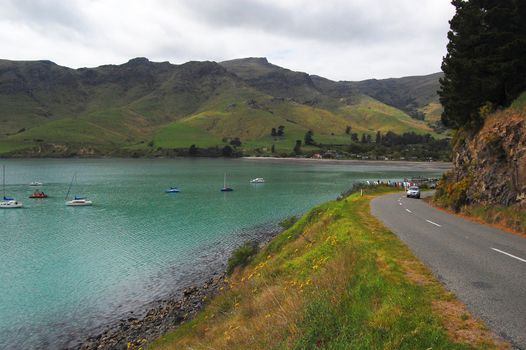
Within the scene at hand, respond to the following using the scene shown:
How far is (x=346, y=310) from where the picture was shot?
11.4 m

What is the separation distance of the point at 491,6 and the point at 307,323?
119 ft

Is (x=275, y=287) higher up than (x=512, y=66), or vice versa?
(x=512, y=66)

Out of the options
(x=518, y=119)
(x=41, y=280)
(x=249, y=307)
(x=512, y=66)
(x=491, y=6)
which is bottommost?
(x=41, y=280)

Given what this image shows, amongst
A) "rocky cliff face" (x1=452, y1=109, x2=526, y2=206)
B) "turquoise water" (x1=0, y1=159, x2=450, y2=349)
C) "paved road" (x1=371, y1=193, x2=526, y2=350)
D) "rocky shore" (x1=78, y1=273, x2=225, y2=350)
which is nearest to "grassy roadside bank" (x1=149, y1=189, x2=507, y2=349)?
"paved road" (x1=371, y1=193, x2=526, y2=350)

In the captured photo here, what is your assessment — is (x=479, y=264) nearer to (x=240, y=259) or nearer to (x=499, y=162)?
(x=499, y=162)

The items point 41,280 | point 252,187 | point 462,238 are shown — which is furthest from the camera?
point 252,187

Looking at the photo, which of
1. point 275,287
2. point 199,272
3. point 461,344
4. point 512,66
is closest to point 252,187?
point 199,272

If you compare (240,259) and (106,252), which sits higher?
(240,259)

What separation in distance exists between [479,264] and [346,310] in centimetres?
791

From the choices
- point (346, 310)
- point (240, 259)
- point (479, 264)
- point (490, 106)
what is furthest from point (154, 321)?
point (490, 106)

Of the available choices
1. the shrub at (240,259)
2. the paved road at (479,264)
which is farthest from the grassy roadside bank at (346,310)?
the shrub at (240,259)

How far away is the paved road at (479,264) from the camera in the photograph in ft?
34.8

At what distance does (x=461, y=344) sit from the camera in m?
8.85

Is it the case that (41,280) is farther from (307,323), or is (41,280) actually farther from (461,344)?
(461,344)
